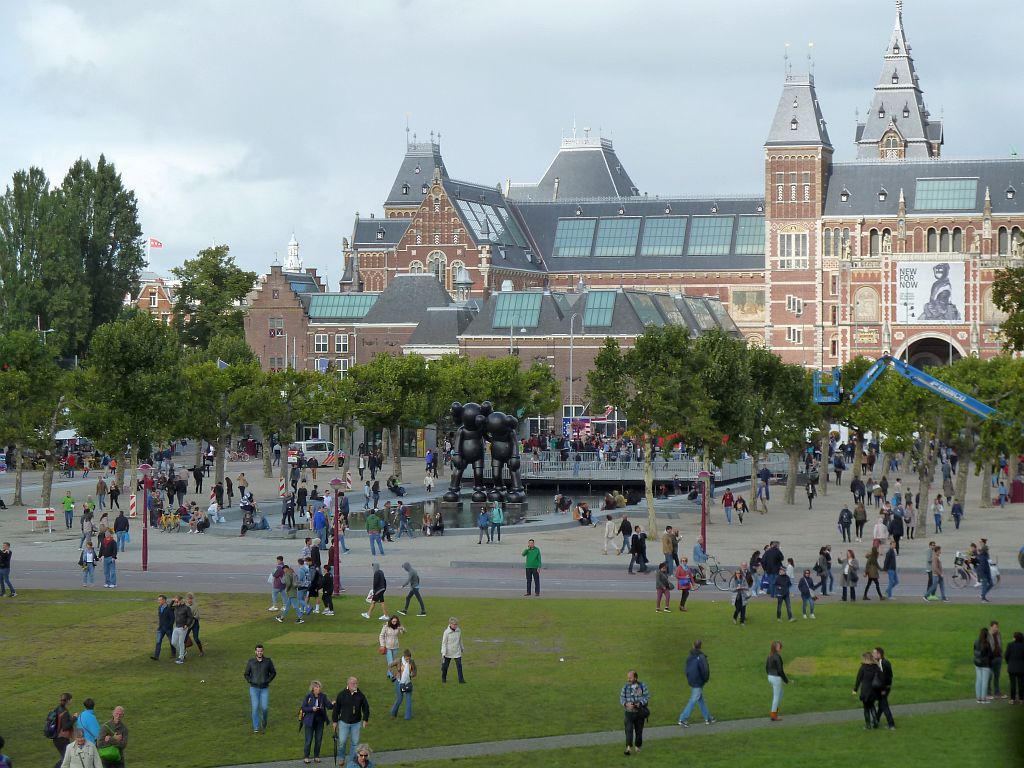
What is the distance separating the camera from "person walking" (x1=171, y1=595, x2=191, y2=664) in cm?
3056

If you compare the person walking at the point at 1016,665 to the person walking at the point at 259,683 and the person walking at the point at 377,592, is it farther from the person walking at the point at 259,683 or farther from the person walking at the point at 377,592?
the person walking at the point at 377,592

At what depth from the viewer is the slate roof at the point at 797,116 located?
13538 centimetres

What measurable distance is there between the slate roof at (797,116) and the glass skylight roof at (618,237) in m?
13.7

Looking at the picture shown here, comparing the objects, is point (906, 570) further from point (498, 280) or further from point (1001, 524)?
point (498, 280)

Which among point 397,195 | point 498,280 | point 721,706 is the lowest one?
point 721,706

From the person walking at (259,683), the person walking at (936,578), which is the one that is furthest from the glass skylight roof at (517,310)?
the person walking at (259,683)

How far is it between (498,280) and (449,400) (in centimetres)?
4991

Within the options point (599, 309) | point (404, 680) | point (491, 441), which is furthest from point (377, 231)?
point (404, 680)

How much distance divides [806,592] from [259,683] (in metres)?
13.8

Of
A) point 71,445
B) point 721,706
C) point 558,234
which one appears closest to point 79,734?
point 721,706

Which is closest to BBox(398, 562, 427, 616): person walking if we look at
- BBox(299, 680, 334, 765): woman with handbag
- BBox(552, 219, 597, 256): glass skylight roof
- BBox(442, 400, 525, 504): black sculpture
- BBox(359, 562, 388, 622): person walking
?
BBox(359, 562, 388, 622): person walking

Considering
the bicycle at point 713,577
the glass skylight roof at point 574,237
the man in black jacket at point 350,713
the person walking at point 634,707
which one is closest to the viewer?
the man in black jacket at point 350,713

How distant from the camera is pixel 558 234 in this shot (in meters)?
142

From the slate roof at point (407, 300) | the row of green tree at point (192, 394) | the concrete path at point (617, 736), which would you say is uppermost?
the slate roof at point (407, 300)
